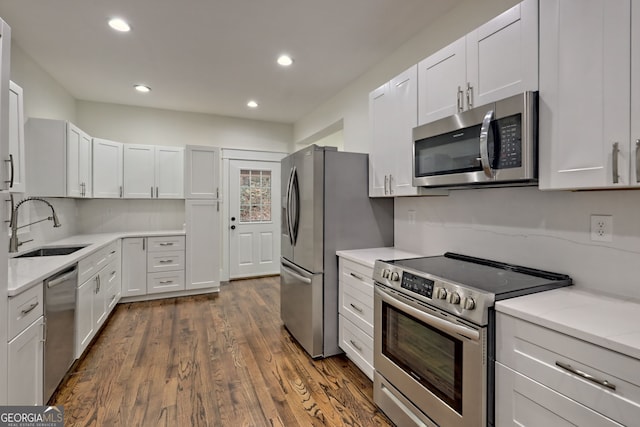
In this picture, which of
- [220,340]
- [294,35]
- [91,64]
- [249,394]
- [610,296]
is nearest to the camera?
[610,296]

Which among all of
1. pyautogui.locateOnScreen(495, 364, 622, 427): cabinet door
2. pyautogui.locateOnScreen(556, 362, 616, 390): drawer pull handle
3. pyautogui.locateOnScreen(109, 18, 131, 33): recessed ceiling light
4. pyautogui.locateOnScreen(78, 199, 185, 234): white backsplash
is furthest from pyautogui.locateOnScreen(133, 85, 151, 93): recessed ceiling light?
pyautogui.locateOnScreen(556, 362, 616, 390): drawer pull handle

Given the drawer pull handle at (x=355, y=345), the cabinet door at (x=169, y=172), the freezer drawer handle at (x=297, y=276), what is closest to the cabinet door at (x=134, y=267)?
the cabinet door at (x=169, y=172)

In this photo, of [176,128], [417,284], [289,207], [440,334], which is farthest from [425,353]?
[176,128]

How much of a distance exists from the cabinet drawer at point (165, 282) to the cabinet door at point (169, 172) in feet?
3.78

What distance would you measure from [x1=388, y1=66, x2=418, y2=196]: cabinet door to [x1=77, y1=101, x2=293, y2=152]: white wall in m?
3.57

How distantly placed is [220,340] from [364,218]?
71.9 inches

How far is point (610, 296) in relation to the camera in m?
1.37

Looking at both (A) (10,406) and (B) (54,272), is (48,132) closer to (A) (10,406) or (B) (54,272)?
(B) (54,272)

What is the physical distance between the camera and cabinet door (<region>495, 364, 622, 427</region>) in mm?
1028

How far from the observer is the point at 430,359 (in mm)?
1597

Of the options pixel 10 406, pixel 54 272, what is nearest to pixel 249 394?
pixel 10 406

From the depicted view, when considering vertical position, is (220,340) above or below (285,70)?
below

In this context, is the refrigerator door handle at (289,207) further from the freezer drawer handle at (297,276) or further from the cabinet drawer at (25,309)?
the cabinet drawer at (25,309)

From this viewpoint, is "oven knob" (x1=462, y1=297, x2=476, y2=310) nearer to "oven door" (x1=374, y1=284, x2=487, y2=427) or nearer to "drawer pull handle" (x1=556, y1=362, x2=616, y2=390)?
"oven door" (x1=374, y1=284, x2=487, y2=427)
